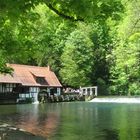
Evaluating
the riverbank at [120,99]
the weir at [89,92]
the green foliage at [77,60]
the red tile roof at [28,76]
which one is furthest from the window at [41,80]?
the riverbank at [120,99]

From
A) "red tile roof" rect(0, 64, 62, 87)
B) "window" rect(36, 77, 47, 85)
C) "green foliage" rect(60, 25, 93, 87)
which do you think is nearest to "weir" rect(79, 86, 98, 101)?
"green foliage" rect(60, 25, 93, 87)

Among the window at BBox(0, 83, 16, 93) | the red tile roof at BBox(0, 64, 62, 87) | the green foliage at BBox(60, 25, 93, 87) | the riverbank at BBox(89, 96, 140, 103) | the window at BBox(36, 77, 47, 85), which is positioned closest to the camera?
the window at BBox(0, 83, 16, 93)

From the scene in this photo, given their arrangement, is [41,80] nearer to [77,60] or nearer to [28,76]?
[28,76]

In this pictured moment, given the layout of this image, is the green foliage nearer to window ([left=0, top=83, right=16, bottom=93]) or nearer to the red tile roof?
the red tile roof

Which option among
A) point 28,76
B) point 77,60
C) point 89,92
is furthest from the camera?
point 77,60

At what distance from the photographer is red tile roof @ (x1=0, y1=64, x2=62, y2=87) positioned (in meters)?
58.1

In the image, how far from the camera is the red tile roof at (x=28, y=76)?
191ft

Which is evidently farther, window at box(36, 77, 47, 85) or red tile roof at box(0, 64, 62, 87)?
window at box(36, 77, 47, 85)

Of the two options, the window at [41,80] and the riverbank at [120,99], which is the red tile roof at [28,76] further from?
the riverbank at [120,99]

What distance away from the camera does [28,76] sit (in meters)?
63.1


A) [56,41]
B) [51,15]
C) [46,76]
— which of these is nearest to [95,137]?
[51,15]

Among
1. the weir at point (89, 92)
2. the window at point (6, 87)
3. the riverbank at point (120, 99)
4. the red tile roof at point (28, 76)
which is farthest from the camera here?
the weir at point (89, 92)

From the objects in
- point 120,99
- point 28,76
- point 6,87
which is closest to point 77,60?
point 28,76

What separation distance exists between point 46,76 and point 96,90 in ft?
26.5
